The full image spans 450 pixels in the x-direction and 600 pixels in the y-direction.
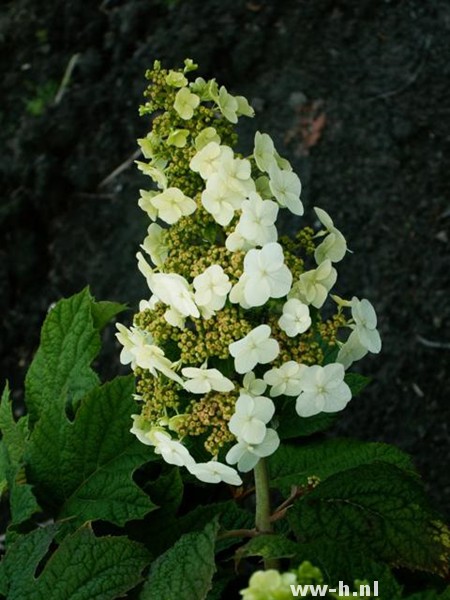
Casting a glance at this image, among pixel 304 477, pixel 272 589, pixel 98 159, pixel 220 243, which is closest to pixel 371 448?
pixel 304 477

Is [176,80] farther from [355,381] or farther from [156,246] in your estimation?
[355,381]

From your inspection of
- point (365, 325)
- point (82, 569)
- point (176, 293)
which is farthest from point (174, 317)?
point (82, 569)

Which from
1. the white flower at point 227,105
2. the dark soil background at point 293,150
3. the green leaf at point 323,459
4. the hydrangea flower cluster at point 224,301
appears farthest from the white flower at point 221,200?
the dark soil background at point 293,150

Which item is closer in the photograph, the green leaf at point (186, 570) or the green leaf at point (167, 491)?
the green leaf at point (186, 570)

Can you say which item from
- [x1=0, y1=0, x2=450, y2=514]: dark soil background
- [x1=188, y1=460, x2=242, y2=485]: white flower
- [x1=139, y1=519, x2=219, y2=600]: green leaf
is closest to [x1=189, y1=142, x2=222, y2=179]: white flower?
[x1=188, y1=460, x2=242, y2=485]: white flower

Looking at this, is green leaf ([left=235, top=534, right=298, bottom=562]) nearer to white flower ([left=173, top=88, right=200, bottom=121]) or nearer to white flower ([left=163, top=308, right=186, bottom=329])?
white flower ([left=163, top=308, right=186, bottom=329])

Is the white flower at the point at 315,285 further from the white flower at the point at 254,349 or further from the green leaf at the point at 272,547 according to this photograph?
the green leaf at the point at 272,547
